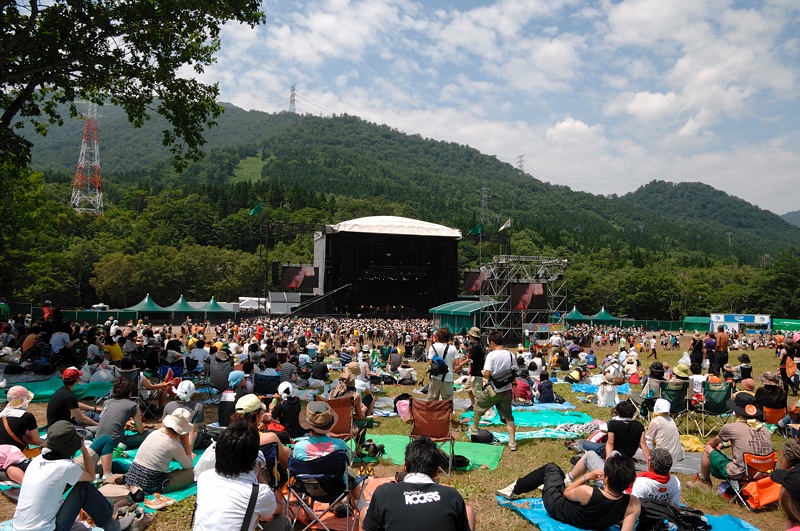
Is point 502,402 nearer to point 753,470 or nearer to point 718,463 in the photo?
point 718,463

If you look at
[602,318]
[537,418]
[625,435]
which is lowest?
[602,318]

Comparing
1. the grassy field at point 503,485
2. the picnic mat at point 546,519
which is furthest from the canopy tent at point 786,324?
the picnic mat at point 546,519

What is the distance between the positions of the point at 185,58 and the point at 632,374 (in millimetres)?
10265

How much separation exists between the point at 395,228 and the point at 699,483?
116 ft

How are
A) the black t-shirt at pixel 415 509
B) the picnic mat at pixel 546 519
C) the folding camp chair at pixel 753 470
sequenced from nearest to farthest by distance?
1. the black t-shirt at pixel 415 509
2. the picnic mat at pixel 546 519
3. the folding camp chair at pixel 753 470

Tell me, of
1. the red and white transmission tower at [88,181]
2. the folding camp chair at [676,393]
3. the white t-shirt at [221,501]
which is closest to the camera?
the white t-shirt at [221,501]

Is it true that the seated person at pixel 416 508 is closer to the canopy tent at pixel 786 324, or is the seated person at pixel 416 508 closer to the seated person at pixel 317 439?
the seated person at pixel 317 439

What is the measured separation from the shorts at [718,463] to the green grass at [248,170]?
408 feet

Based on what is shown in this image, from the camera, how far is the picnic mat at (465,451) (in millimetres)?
5652

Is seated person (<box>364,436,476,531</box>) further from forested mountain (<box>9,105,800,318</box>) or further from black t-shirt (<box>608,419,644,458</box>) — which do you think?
forested mountain (<box>9,105,800,318</box>)

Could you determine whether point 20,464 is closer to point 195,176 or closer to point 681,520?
point 681,520

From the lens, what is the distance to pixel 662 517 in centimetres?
371

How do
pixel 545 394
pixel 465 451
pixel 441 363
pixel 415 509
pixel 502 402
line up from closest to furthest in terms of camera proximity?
pixel 415 509 → pixel 465 451 → pixel 502 402 → pixel 441 363 → pixel 545 394

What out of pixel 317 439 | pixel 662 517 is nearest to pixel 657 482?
pixel 662 517
